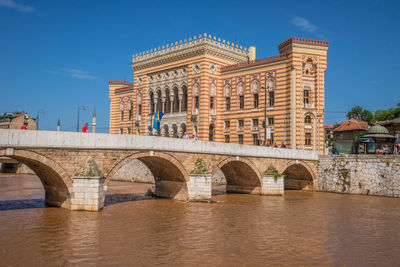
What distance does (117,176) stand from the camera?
4306 centimetres

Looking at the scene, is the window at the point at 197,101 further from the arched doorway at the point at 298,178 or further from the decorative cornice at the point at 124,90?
the decorative cornice at the point at 124,90

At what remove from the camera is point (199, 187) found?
78.0 ft

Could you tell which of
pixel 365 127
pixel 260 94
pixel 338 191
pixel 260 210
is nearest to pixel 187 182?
pixel 260 210

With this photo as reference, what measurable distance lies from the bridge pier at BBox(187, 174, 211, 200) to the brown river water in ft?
2.34

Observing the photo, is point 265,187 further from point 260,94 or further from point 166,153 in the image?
point 260,94

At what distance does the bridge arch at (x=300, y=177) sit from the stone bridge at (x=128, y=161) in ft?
4.95

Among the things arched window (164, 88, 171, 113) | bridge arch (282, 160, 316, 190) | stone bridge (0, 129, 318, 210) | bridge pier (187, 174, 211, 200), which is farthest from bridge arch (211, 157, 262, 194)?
arched window (164, 88, 171, 113)

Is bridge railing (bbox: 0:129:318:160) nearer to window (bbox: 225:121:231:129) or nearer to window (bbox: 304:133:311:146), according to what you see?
window (bbox: 304:133:311:146)

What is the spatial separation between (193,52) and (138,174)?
15669 mm

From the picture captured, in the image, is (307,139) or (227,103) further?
(227,103)

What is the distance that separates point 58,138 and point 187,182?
9085 millimetres

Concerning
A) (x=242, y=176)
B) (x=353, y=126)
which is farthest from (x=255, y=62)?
(x=353, y=126)

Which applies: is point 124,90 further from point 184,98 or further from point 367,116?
point 367,116

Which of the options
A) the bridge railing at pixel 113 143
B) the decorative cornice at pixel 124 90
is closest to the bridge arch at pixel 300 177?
the bridge railing at pixel 113 143
